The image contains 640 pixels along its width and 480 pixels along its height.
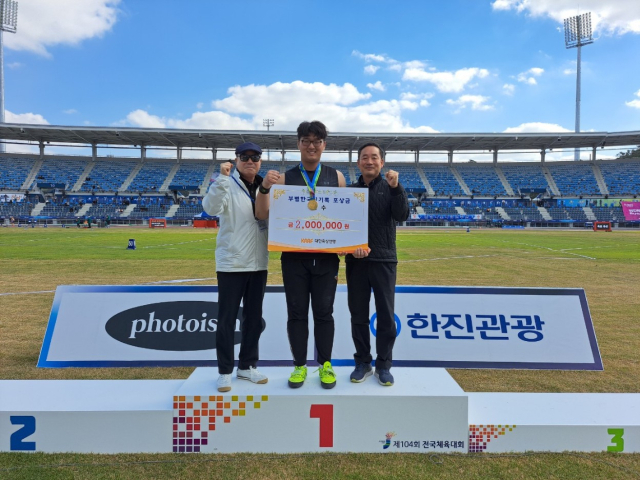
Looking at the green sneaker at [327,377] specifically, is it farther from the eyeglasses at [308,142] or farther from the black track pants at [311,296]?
the eyeglasses at [308,142]

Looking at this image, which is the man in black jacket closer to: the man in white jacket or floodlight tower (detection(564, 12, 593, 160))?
the man in white jacket

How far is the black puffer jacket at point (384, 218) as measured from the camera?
3.20 m

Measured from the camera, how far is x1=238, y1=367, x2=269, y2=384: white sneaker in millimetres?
3131

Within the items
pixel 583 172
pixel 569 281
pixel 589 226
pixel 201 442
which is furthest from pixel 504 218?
pixel 201 442

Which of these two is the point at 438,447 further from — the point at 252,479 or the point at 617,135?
the point at 617,135

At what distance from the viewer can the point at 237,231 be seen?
10.1ft

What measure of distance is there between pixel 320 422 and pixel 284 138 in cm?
5251

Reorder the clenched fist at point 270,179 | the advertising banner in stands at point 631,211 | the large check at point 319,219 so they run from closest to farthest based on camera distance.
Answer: the clenched fist at point 270,179 < the large check at point 319,219 < the advertising banner in stands at point 631,211

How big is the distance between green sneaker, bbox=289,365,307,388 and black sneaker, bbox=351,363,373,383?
406 mm


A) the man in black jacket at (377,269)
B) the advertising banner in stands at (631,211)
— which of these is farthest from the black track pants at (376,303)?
the advertising banner in stands at (631,211)

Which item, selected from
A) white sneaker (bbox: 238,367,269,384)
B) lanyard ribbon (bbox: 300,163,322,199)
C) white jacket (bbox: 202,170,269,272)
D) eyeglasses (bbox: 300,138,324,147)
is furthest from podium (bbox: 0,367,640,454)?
eyeglasses (bbox: 300,138,324,147)

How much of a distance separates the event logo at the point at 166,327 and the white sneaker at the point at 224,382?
1.28 metres

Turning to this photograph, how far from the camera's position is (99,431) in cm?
284

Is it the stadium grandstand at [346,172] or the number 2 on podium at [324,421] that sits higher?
the stadium grandstand at [346,172]
